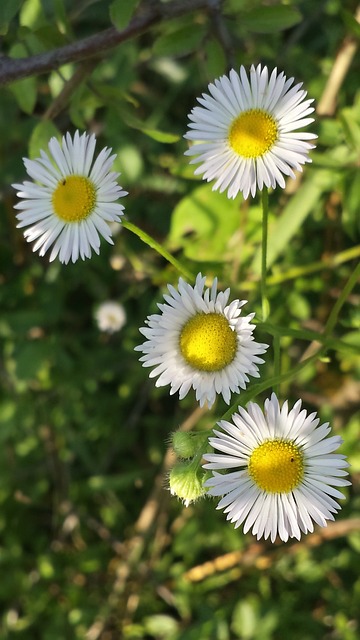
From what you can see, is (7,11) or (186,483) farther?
(7,11)

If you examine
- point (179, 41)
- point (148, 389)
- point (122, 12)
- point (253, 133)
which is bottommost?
point (148, 389)

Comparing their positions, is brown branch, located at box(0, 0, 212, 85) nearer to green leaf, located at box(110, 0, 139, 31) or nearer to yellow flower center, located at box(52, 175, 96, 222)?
green leaf, located at box(110, 0, 139, 31)

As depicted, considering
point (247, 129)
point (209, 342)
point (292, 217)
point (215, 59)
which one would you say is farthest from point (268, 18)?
point (209, 342)

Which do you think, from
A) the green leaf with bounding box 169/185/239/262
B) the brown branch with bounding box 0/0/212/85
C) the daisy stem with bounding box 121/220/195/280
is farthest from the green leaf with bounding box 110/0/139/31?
the green leaf with bounding box 169/185/239/262

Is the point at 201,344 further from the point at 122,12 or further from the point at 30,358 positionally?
the point at 30,358

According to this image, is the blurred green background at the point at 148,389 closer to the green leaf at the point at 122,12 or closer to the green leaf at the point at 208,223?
the green leaf at the point at 208,223

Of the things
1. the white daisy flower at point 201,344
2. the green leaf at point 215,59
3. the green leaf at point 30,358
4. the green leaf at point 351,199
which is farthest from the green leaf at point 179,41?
the green leaf at point 30,358
